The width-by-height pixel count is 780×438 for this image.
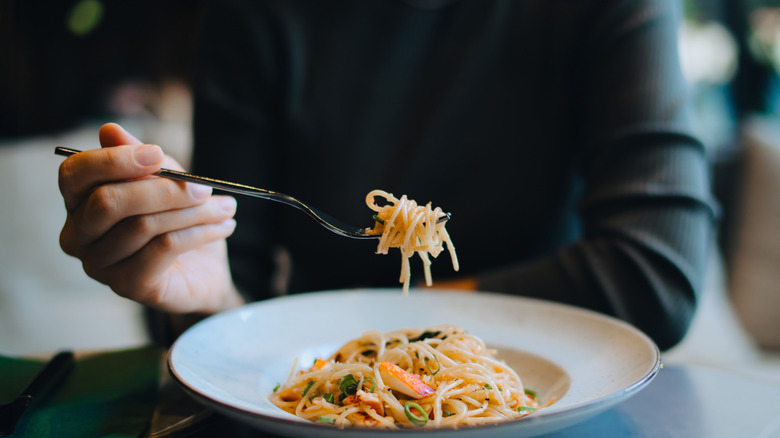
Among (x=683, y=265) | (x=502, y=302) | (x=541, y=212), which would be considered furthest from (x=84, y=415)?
(x=541, y=212)

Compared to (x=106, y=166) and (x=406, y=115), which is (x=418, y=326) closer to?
(x=106, y=166)

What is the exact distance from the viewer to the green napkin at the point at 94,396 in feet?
2.37

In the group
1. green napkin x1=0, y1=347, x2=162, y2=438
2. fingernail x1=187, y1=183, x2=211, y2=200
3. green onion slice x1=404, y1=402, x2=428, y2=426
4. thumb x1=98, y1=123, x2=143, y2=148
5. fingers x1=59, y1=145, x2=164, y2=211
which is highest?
thumb x1=98, y1=123, x2=143, y2=148

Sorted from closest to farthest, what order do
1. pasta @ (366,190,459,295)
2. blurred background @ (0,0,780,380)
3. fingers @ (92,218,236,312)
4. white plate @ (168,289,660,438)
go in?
white plate @ (168,289,660,438) → fingers @ (92,218,236,312) → pasta @ (366,190,459,295) → blurred background @ (0,0,780,380)

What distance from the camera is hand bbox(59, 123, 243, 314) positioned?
0.74m

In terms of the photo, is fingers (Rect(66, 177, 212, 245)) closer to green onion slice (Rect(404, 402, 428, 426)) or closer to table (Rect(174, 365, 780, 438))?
table (Rect(174, 365, 780, 438))

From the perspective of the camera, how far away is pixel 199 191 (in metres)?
0.81

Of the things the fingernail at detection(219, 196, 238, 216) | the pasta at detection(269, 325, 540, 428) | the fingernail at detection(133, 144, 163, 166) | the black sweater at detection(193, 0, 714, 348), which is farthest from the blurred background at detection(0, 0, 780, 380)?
the fingernail at detection(133, 144, 163, 166)

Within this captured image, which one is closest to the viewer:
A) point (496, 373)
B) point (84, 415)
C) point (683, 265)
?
point (84, 415)

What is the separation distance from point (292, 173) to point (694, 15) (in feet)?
10.8

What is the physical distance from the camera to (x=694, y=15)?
12.0 feet

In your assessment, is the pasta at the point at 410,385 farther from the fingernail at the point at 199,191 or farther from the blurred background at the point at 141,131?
the blurred background at the point at 141,131

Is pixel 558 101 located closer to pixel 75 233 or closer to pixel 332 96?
pixel 332 96

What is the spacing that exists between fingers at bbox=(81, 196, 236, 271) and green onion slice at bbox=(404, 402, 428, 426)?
42cm
